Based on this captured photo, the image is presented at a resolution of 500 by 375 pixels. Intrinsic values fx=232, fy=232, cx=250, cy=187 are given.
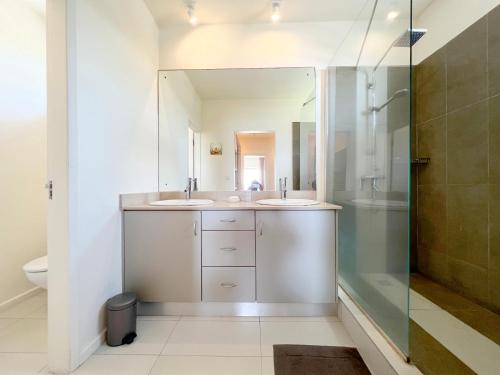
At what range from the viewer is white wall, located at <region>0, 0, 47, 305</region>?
1848 mm

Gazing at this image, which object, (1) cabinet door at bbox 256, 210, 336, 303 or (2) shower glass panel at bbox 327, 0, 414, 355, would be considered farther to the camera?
(1) cabinet door at bbox 256, 210, 336, 303

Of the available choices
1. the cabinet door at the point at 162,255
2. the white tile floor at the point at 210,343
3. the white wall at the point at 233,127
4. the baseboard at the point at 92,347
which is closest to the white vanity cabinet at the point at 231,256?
the cabinet door at the point at 162,255

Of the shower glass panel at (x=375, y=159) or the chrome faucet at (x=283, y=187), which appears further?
the chrome faucet at (x=283, y=187)

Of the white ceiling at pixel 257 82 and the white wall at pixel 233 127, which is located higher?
the white ceiling at pixel 257 82

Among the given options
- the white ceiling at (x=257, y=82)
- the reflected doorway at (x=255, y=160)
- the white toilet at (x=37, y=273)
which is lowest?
the white toilet at (x=37, y=273)

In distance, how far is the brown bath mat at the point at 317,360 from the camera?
1.23 m

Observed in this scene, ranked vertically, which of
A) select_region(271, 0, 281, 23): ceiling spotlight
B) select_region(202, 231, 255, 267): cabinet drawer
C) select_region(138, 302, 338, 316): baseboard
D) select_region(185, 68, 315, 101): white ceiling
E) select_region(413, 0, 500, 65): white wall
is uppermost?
select_region(271, 0, 281, 23): ceiling spotlight

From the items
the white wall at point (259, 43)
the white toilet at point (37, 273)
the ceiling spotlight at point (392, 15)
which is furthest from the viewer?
the white wall at point (259, 43)

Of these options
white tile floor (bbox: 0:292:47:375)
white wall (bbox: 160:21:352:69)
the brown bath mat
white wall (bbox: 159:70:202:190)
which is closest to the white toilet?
white tile floor (bbox: 0:292:47:375)

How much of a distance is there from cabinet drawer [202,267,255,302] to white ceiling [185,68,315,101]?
62.0 inches

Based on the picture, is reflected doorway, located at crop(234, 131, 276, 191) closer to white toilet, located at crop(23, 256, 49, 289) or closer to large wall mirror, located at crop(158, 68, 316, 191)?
large wall mirror, located at crop(158, 68, 316, 191)

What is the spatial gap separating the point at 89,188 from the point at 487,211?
2.66 metres

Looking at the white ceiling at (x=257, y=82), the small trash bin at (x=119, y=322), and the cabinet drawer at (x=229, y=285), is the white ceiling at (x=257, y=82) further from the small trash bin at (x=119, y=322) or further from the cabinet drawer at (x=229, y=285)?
the small trash bin at (x=119, y=322)

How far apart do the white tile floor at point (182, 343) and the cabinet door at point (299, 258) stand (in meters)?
0.19
